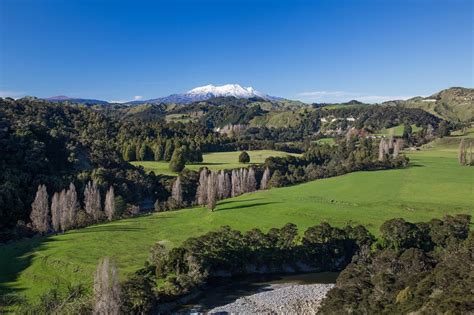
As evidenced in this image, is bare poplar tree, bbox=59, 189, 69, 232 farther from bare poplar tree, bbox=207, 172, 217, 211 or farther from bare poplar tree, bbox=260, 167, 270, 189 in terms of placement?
bare poplar tree, bbox=260, 167, 270, 189

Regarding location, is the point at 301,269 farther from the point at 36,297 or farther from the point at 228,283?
the point at 36,297

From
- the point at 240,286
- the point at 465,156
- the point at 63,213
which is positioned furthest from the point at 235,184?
the point at 465,156

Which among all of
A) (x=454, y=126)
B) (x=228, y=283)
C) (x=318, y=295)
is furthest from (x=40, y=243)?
(x=454, y=126)

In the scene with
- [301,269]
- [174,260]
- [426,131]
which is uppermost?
[426,131]

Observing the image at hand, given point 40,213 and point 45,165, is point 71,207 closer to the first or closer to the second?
point 40,213

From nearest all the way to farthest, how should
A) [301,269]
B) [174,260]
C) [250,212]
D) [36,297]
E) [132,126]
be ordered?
[36,297] → [174,260] → [301,269] → [250,212] → [132,126]

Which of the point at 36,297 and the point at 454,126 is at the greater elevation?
the point at 454,126

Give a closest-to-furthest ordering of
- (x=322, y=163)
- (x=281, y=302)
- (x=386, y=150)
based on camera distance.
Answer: (x=281, y=302) → (x=386, y=150) → (x=322, y=163)

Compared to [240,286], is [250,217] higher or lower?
higher

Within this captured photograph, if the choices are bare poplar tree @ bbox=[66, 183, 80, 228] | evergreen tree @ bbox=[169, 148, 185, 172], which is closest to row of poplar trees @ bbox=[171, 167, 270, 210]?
evergreen tree @ bbox=[169, 148, 185, 172]
